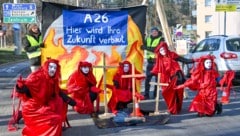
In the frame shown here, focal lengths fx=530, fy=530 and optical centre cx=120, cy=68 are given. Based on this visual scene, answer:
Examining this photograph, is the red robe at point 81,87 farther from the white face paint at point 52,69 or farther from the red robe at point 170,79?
the white face paint at point 52,69

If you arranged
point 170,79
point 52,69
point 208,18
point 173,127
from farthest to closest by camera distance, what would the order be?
point 208,18 < point 170,79 < point 173,127 < point 52,69

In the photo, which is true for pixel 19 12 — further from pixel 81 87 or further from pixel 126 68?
pixel 81 87

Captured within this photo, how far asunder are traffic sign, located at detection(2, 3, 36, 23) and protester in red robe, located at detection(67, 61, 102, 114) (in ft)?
75.3

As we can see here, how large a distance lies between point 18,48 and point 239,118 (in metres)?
38.2

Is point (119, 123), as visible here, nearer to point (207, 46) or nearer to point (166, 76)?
point (166, 76)

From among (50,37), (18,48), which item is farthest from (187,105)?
(18,48)

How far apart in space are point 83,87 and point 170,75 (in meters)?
2.02

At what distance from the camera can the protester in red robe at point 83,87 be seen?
1069cm

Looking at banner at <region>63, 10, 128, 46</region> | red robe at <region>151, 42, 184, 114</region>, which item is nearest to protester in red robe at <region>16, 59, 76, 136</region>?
red robe at <region>151, 42, 184, 114</region>

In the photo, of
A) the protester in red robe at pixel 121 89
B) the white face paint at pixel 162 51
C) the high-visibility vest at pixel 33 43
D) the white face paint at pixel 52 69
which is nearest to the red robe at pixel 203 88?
the white face paint at pixel 162 51

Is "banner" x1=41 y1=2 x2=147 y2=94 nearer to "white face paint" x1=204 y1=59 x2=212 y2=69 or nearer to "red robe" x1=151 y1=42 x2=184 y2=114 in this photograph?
"red robe" x1=151 y1=42 x2=184 y2=114

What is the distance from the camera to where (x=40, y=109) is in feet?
27.2

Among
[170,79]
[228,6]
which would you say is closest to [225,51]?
[170,79]

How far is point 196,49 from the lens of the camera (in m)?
19.3
